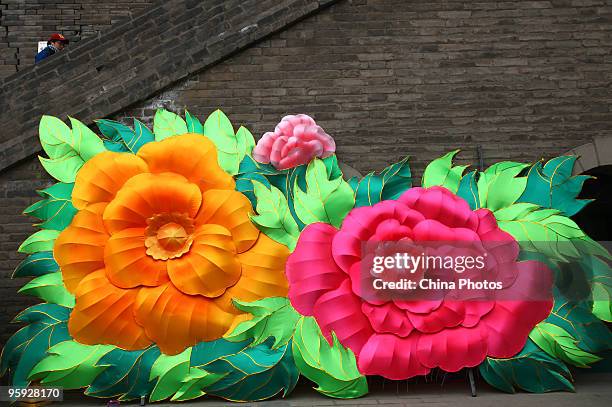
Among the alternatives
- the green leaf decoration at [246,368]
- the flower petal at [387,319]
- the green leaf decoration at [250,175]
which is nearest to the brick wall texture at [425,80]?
the green leaf decoration at [250,175]

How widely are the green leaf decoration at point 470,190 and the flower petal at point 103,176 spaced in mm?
3090

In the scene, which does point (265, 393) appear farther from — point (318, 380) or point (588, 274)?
point (588, 274)

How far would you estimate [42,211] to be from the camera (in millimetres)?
7418

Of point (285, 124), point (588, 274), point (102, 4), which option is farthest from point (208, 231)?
point (102, 4)

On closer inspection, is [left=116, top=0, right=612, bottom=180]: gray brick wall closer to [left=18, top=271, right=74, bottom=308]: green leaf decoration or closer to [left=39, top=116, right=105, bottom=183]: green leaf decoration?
[left=39, top=116, right=105, bottom=183]: green leaf decoration

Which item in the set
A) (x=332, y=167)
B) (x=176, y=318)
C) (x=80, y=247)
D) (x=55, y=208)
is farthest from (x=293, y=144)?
(x=55, y=208)

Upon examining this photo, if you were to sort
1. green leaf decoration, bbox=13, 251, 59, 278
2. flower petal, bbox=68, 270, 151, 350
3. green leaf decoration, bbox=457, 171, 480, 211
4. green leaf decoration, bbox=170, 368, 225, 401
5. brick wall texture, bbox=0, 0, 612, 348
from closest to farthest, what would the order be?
green leaf decoration, bbox=170, 368, 225, 401, flower petal, bbox=68, 270, 151, 350, green leaf decoration, bbox=13, 251, 59, 278, green leaf decoration, bbox=457, 171, 480, 211, brick wall texture, bbox=0, 0, 612, 348

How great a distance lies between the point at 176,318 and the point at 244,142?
1.85 meters

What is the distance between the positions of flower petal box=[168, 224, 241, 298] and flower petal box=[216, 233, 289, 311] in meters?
0.07

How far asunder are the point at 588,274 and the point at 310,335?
9.11ft

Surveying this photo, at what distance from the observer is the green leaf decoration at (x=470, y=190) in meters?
7.59

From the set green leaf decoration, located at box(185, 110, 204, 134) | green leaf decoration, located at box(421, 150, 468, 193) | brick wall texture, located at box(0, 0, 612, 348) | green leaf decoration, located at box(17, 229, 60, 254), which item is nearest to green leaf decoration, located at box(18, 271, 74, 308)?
green leaf decoration, located at box(17, 229, 60, 254)

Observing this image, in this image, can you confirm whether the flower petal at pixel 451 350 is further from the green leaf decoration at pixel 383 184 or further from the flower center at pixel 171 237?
the flower center at pixel 171 237

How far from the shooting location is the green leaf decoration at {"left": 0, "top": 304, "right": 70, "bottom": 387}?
7062mm
